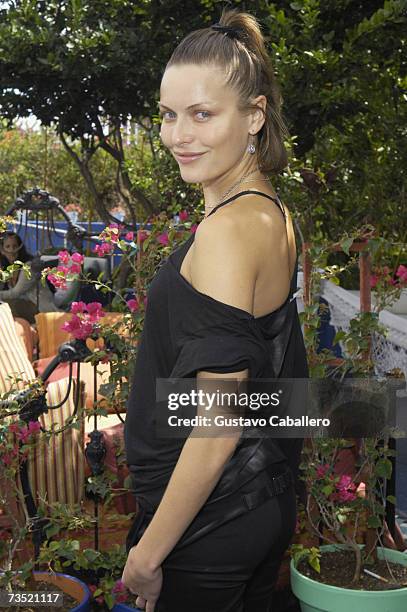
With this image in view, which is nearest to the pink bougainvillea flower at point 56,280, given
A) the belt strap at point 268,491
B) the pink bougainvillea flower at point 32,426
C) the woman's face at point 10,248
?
the pink bougainvillea flower at point 32,426

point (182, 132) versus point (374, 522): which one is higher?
point (182, 132)

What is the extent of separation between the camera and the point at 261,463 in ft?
4.35

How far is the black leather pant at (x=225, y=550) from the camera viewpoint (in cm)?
129

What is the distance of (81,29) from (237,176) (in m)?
5.46

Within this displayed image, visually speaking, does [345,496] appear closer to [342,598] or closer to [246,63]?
[342,598]

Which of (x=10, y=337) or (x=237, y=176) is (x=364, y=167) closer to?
(x=10, y=337)

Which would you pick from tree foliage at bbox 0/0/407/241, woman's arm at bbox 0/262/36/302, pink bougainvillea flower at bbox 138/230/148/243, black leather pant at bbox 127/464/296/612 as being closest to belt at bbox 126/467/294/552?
black leather pant at bbox 127/464/296/612

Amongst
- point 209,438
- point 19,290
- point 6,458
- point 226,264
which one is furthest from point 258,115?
point 19,290

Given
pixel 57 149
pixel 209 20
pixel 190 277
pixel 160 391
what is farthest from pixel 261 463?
pixel 57 149

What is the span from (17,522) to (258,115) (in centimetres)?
173

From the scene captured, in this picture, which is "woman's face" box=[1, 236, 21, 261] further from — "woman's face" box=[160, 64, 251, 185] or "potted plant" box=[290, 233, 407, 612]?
"woman's face" box=[160, 64, 251, 185]

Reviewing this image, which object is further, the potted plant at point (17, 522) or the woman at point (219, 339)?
the potted plant at point (17, 522)

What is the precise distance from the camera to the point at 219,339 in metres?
1.22

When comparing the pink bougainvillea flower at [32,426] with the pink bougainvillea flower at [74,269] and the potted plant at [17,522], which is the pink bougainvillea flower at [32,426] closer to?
the potted plant at [17,522]
